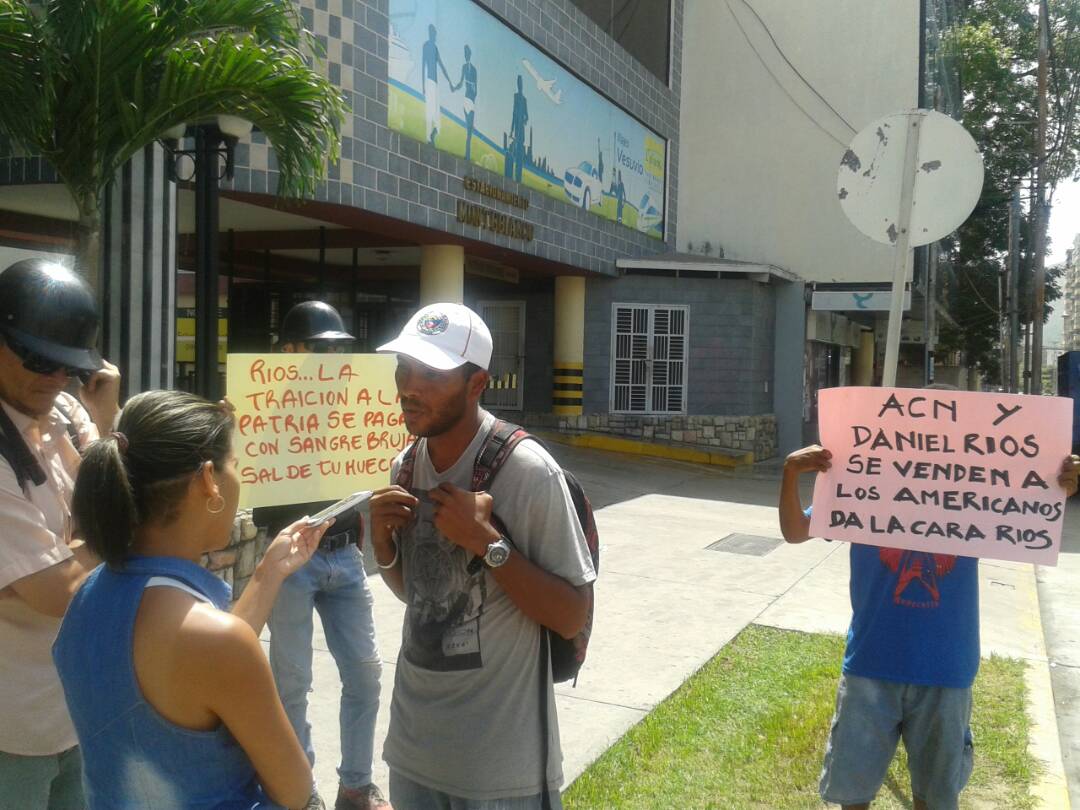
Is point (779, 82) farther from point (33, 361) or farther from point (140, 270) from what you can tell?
point (33, 361)

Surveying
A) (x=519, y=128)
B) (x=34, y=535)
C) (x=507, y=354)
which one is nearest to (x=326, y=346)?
(x=34, y=535)

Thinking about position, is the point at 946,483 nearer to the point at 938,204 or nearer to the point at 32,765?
the point at 938,204

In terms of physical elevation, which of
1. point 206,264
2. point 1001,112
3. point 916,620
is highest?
point 1001,112

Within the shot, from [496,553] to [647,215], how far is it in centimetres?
1874

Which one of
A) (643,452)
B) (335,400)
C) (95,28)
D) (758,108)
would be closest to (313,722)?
(335,400)

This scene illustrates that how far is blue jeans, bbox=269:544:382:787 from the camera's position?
3.79 m

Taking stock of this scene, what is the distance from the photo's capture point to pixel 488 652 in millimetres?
2416

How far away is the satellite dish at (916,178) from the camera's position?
12.9ft

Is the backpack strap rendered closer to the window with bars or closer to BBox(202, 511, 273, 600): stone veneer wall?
BBox(202, 511, 273, 600): stone veneer wall

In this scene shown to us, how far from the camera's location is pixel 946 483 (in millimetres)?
3287

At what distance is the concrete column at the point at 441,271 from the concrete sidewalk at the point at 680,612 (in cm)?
375

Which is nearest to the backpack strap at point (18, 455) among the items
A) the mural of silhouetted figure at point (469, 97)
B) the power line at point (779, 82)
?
the mural of silhouetted figure at point (469, 97)

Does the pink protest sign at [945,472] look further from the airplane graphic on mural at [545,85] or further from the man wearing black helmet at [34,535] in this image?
the airplane graphic on mural at [545,85]

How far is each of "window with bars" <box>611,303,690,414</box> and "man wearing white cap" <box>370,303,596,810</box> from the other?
16.7m
